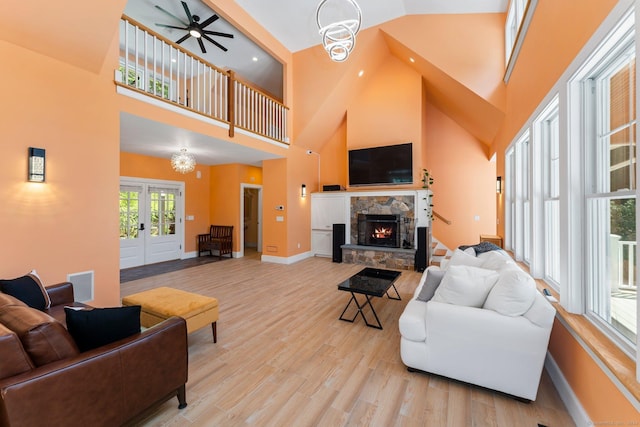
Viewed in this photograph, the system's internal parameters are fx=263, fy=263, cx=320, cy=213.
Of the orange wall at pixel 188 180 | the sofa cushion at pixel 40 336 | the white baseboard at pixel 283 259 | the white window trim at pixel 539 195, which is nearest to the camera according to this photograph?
the sofa cushion at pixel 40 336

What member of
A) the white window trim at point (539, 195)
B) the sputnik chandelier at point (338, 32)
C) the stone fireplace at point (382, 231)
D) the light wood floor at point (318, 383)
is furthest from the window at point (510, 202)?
the sputnik chandelier at point (338, 32)

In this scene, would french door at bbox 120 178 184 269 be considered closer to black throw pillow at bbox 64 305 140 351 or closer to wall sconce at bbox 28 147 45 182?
wall sconce at bbox 28 147 45 182

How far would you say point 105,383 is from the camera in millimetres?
1448

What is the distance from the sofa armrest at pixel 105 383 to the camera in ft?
3.96

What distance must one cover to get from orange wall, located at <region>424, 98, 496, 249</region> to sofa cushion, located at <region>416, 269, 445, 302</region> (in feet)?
16.9

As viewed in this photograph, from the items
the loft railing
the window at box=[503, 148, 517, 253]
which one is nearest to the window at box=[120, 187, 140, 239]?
the loft railing

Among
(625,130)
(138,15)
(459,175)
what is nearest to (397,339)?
(625,130)

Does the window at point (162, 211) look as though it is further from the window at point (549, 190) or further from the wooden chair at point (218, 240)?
the window at point (549, 190)

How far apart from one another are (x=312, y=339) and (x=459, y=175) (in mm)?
6260

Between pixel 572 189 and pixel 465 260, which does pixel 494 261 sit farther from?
pixel 572 189

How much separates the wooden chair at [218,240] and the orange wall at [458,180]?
232 inches

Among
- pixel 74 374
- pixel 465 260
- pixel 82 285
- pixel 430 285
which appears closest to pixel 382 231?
pixel 465 260

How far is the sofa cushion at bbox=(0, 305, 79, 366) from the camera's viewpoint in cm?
135

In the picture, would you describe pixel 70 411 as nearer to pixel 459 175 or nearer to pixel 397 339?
pixel 397 339
